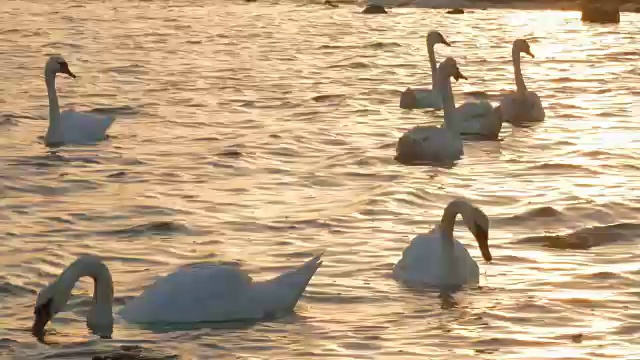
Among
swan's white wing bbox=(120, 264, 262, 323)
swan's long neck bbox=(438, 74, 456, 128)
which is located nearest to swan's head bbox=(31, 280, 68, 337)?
swan's white wing bbox=(120, 264, 262, 323)

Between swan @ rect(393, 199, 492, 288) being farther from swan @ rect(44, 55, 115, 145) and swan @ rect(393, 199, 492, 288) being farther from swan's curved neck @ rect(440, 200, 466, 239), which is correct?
swan @ rect(44, 55, 115, 145)

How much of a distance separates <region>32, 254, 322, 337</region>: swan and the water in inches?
5.2

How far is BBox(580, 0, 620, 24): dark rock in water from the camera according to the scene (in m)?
44.2

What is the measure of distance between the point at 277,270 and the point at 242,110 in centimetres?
1170

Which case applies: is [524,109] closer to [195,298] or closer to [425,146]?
[425,146]

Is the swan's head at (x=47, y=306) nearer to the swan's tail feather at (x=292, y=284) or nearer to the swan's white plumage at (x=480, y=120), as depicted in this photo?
the swan's tail feather at (x=292, y=284)

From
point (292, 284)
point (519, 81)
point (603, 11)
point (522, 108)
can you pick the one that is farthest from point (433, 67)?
point (603, 11)

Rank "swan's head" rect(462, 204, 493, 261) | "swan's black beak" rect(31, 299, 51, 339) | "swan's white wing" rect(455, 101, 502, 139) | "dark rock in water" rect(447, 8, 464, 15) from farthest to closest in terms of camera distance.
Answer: "dark rock in water" rect(447, 8, 464, 15) < "swan's white wing" rect(455, 101, 502, 139) < "swan's head" rect(462, 204, 493, 261) < "swan's black beak" rect(31, 299, 51, 339)

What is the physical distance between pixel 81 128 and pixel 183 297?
982 centimetres

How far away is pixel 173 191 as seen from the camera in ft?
52.2

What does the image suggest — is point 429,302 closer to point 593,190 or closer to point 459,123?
point 593,190

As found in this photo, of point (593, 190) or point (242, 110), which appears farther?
point (242, 110)

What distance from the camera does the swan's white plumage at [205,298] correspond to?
10.1 metres

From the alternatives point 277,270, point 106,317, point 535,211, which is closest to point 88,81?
point 535,211
